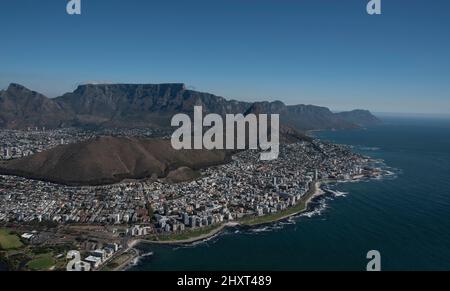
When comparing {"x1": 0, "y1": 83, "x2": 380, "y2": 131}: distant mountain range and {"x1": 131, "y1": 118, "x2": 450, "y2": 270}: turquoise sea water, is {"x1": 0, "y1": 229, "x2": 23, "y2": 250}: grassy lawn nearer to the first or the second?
{"x1": 131, "y1": 118, "x2": 450, "y2": 270}: turquoise sea water

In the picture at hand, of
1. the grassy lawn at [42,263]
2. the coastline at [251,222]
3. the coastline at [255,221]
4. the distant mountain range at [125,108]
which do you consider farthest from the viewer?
the distant mountain range at [125,108]

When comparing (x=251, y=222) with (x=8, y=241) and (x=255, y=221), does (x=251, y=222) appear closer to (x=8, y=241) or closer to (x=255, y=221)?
(x=255, y=221)

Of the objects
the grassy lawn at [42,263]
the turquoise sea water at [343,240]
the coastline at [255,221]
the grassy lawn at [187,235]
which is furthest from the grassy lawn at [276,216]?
the grassy lawn at [42,263]

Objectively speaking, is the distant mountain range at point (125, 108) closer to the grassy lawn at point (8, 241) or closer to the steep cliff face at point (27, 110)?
the steep cliff face at point (27, 110)

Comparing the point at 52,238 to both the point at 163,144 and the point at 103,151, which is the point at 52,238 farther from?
the point at 163,144

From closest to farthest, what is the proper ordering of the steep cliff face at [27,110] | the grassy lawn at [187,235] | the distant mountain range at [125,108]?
the grassy lawn at [187,235]
the steep cliff face at [27,110]
the distant mountain range at [125,108]

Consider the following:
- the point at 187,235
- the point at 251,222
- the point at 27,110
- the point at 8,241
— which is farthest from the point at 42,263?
the point at 27,110

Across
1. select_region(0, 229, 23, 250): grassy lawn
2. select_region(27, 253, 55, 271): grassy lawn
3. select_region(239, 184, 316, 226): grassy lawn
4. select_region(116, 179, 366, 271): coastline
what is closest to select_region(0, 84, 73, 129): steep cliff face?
select_region(0, 229, 23, 250): grassy lawn
